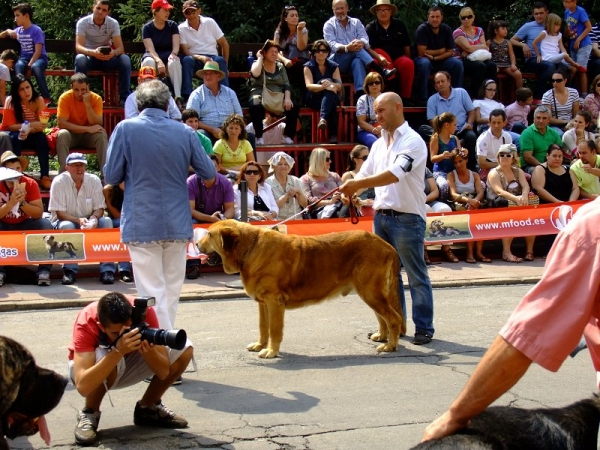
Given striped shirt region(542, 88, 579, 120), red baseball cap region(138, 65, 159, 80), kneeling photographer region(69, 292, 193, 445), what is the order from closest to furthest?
1. kneeling photographer region(69, 292, 193, 445)
2. red baseball cap region(138, 65, 159, 80)
3. striped shirt region(542, 88, 579, 120)

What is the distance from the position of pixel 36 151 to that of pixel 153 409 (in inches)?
312

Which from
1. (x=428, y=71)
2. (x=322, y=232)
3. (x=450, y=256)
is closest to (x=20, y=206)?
(x=322, y=232)

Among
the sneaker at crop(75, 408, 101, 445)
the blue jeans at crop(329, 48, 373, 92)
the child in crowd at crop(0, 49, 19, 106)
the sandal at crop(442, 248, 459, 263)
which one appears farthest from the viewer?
the blue jeans at crop(329, 48, 373, 92)

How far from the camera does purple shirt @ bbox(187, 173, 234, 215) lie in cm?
1200

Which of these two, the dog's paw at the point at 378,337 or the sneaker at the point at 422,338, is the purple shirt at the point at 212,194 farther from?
the sneaker at the point at 422,338

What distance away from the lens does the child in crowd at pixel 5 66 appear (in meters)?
13.6

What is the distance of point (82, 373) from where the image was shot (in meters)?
5.73

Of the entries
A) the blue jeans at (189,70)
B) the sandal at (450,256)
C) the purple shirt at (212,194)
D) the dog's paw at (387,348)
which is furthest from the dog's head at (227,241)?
the blue jeans at (189,70)

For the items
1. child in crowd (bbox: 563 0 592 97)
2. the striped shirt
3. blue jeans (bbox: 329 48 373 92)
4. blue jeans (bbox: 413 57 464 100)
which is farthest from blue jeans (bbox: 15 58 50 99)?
child in crowd (bbox: 563 0 592 97)

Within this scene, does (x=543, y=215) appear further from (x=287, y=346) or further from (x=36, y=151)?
(x=36, y=151)

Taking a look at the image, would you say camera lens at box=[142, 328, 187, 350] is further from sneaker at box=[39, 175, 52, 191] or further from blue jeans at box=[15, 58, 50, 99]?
blue jeans at box=[15, 58, 50, 99]

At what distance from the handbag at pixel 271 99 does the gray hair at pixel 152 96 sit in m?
7.88

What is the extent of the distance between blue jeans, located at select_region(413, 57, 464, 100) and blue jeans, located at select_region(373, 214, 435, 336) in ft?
27.4

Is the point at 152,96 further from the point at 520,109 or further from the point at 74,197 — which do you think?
the point at 520,109
